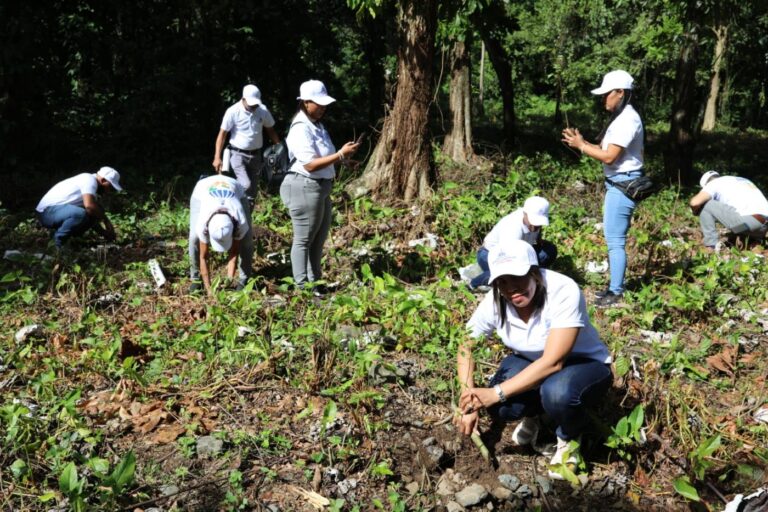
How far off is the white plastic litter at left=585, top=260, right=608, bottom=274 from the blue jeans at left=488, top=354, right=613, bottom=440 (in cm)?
278

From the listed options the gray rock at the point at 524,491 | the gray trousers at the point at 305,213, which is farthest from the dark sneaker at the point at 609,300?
the gray rock at the point at 524,491

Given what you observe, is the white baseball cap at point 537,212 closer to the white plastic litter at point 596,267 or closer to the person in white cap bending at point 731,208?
the white plastic litter at point 596,267

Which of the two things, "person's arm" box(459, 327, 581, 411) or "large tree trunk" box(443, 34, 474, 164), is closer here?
"person's arm" box(459, 327, 581, 411)

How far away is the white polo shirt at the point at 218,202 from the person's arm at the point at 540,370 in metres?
2.58

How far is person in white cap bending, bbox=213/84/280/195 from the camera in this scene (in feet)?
22.7

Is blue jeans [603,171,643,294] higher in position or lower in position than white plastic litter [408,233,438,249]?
higher

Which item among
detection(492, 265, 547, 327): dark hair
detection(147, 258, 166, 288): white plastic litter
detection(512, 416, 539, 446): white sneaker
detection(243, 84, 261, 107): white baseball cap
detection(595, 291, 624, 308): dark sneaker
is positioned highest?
detection(243, 84, 261, 107): white baseball cap

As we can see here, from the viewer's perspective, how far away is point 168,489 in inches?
125

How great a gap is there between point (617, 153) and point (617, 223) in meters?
0.49

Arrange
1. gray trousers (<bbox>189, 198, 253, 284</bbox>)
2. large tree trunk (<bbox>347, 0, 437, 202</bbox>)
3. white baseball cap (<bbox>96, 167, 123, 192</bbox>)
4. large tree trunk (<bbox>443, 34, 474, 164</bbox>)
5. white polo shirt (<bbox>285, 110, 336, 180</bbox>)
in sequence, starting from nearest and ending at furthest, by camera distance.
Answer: white polo shirt (<bbox>285, 110, 336, 180</bbox>) → gray trousers (<bbox>189, 198, 253, 284</bbox>) → white baseball cap (<bbox>96, 167, 123, 192</bbox>) → large tree trunk (<bbox>347, 0, 437, 202</bbox>) → large tree trunk (<bbox>443, 34, 474, 164</bbox>)

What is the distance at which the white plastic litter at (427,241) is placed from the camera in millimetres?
6532

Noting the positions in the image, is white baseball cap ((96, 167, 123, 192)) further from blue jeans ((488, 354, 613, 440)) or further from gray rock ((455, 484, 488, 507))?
gray rock ((455, 484, 488, 507))

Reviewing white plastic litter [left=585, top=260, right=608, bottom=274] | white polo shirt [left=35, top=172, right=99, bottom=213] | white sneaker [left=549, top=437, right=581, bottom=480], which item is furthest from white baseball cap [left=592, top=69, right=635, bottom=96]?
white polo shirt [left=35, top=172, right=99, bottom=213]

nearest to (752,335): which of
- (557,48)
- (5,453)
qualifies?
(5,453)
